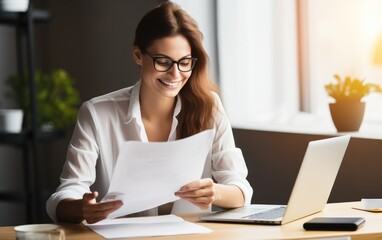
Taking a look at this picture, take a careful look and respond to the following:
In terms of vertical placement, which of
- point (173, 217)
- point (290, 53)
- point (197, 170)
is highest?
point (290, 53)

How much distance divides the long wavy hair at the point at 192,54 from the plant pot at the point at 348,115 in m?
0.63

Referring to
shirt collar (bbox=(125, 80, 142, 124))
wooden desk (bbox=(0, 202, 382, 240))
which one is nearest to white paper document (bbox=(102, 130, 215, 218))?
wooden desk (bbox=(0, 202, 382, 240))

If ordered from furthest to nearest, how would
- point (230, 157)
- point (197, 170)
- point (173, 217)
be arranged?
point (230, 157)
point (173, 217)
point (197, 170)

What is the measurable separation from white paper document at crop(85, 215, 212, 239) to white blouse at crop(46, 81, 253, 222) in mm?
361

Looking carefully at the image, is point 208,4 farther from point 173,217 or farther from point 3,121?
point 173,217

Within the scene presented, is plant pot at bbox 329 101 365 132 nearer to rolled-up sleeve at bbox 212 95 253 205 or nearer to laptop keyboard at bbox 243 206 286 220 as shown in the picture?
rolled-up sleeve at bbox 212 95 253 205

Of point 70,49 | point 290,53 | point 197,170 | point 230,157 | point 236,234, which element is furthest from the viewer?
point 70,49

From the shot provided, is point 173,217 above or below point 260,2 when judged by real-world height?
below

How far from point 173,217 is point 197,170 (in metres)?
0.21

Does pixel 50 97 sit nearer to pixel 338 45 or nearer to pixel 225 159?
pixel 338 45

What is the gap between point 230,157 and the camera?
266 cm

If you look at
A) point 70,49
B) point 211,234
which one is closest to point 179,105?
point 211,234

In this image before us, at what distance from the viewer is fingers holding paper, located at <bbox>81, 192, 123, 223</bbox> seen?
80.1 inches

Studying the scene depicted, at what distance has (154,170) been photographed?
6.50 ft
